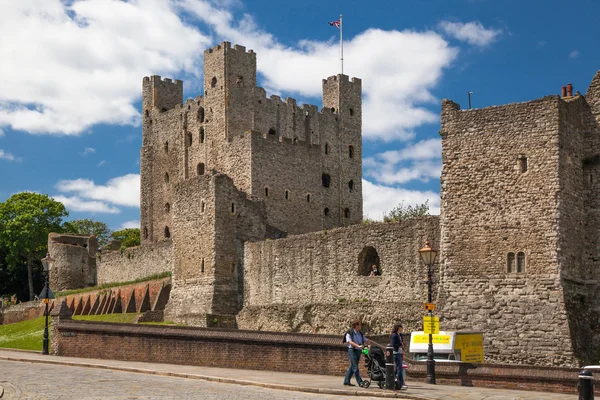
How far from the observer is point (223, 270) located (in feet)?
156

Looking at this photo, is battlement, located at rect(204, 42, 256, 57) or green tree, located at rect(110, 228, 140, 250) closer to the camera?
battlement, located at rect(204, 42, 256, 57)

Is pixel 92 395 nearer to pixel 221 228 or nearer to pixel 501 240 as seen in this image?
pixel 501 240

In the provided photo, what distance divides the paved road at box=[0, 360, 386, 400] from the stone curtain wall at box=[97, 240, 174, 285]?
3496 cm

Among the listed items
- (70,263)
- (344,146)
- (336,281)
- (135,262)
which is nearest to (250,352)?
(336,281)

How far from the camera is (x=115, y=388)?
858 inches

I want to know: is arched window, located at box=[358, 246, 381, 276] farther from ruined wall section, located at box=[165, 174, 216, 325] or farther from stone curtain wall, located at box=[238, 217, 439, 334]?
ruined wall section, located at box=[165, 174, 216, 325]

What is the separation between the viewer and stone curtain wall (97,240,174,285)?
62500 mm

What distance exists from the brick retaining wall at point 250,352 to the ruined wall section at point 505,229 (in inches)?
223

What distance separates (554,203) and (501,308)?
3859 mm

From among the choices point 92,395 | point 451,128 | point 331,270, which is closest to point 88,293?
point 331,270

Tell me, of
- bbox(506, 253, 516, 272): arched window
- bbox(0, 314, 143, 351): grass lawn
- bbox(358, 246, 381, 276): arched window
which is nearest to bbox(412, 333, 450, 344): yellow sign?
bbox(506, 253, 516, 272): arched window

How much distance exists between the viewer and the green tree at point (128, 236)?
309 feet

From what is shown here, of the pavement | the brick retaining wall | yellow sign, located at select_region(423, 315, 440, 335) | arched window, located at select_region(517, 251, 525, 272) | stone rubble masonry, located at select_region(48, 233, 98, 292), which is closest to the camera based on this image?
the pavement

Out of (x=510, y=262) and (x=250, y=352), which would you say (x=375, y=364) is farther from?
(x=510, y=262)
